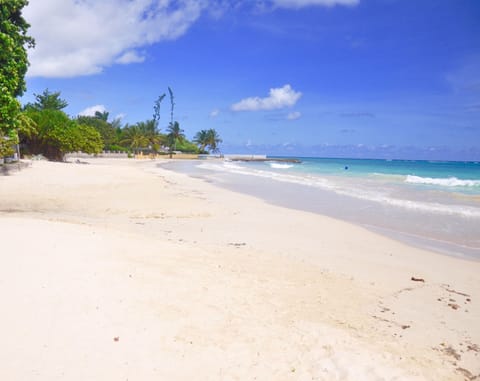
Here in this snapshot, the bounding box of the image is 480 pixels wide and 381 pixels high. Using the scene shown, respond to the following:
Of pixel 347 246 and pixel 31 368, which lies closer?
pixel 31 368

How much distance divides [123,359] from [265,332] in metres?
1.58

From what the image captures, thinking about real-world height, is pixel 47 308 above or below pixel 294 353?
above

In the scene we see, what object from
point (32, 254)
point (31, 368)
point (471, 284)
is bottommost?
point (471, 284)

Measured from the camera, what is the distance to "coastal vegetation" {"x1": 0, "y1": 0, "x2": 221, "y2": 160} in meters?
14.1

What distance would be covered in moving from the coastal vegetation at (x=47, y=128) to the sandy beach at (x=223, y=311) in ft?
33.3

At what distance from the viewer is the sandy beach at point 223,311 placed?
3.31 m

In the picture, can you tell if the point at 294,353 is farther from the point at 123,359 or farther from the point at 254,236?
the point at 254,236

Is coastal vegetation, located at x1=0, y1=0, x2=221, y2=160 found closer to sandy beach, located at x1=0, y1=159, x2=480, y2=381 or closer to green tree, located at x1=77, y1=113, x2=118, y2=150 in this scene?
green tree, located at x1=77, y1=113, x2=118, y2=150

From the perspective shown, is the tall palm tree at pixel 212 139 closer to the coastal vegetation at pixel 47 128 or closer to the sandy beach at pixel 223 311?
the coastal vegetation at pixel 47 128

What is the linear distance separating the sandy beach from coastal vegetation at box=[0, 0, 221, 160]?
1015 cm

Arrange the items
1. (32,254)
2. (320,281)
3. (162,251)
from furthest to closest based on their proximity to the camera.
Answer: (162,251)
(320,281)
(32,254)

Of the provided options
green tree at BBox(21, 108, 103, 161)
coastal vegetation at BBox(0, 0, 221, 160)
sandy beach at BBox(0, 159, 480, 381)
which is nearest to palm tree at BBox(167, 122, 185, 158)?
coastal vegetation at BBox(0, 0, 221, 160)

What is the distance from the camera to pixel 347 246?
30.1 feet

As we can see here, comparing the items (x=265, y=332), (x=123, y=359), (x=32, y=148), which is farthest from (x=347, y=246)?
(x=32, y=148)
